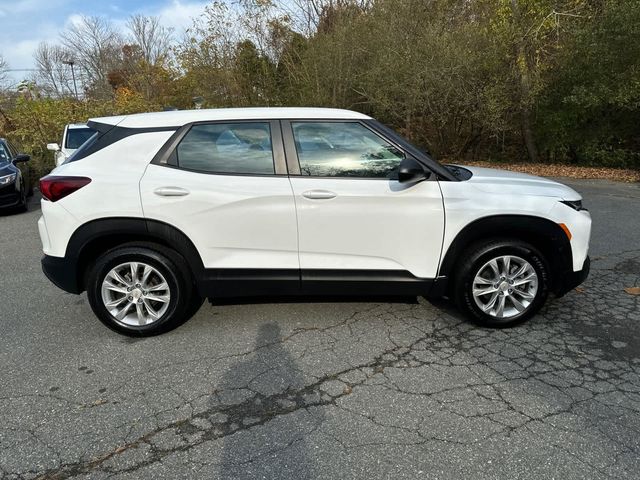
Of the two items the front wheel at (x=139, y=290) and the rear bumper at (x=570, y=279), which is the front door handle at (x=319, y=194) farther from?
the rear bumper at (x=570, y=279)

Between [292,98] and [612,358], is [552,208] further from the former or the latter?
[292,98]

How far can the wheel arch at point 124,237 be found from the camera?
11.0ft

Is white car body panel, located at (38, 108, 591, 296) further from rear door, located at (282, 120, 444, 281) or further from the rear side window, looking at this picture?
the rear side window

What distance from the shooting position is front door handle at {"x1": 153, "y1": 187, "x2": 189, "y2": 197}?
3334 mm

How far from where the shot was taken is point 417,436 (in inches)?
94.9

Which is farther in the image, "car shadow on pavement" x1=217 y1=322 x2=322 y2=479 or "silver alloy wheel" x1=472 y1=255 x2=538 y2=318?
"silver alloy wheel" x1=472 y1=255 x2=538 y2=318

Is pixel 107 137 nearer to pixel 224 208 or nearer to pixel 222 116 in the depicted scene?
pixel 222 116

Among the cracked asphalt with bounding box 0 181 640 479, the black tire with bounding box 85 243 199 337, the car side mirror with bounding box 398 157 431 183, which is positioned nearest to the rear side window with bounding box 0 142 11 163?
the cracked asphalt with bounding box 0 181 640 479

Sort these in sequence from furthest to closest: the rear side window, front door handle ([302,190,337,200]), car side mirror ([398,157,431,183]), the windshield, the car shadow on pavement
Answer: the windshield → the rear side window → front door handle ([302,190,337,200]) → car side mirror ([398,157,431,183]) → the car shadow on pavement

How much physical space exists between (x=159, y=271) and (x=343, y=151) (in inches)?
67.5

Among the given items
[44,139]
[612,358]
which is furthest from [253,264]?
[44,139]

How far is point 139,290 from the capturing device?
11.5 feet

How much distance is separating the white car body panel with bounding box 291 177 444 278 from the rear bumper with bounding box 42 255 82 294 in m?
1.81

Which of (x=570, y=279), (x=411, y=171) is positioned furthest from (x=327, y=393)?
(x=570, y=279)
